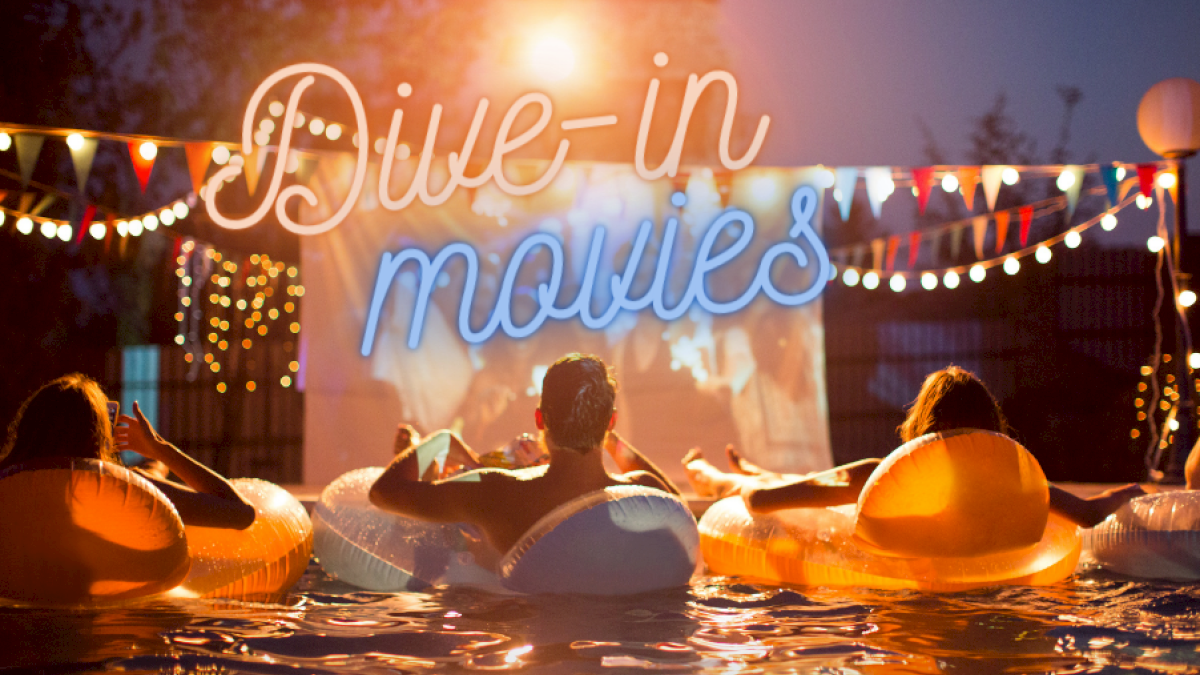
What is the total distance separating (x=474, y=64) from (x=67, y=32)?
5.06 metres

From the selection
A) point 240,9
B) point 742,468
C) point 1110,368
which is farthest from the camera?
point 240,9

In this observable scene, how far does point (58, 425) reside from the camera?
117 inches

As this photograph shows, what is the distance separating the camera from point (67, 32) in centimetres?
1099

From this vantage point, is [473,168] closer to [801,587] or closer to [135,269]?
[801,587]

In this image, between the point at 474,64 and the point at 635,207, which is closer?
the point at 635,207

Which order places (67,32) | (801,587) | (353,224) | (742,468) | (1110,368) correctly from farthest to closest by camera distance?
(67,32)
(1110,368)
(353,224)
(742,468)
(801,587)

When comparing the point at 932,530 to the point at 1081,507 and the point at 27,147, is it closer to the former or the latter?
the point at 1081,507

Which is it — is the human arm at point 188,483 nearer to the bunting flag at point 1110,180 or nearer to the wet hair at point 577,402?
the wet hair at point 577,402

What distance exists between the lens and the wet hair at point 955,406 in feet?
11.6

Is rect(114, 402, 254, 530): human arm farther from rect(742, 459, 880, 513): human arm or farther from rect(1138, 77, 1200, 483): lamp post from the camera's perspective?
rect(1138, 77, 1200, 483): lamp post

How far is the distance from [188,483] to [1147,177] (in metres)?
6.93

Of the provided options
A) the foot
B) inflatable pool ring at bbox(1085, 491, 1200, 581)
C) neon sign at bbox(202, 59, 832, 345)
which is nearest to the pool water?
inflatable pool ring at bbox(1085, 491, 1200, 581)

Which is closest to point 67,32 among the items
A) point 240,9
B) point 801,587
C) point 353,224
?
point 240,9

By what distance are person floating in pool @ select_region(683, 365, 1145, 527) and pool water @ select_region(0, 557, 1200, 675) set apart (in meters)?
0.34
